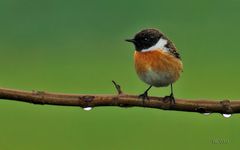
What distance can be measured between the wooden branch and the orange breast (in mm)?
1837

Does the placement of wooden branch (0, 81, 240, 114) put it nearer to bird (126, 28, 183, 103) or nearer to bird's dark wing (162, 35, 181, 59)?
bird (126, 28, 183, 103)

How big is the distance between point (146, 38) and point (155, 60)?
193 millimetres

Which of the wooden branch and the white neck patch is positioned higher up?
the white neck patch

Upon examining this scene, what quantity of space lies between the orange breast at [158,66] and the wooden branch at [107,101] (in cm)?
184

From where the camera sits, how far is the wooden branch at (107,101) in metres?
3.92

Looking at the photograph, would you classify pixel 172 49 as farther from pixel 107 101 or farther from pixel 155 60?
pixel 107 101

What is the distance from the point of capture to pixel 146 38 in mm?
6152

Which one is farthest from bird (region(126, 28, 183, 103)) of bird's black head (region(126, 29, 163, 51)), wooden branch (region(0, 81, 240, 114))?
wooden branch (region(0, 81, 240, 114))

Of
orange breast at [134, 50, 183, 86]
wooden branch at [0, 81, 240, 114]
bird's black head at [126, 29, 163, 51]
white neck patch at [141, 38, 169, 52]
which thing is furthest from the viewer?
white neck patch at [141, 38, 169, 52]

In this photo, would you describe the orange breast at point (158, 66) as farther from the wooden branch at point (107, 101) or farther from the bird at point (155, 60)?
the wooden branch at point (107, 101)

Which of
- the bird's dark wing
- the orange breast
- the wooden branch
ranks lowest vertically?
the wooden branch

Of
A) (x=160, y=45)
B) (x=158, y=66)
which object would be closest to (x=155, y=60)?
(x=158, y=66)

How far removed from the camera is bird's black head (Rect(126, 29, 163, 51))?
6.14m

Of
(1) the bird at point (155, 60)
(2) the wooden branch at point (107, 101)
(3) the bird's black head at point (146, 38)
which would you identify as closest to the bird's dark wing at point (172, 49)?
(1) the bird at point (155, 60)
